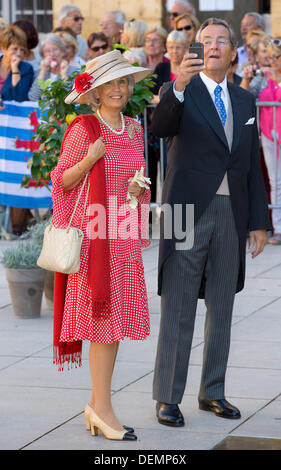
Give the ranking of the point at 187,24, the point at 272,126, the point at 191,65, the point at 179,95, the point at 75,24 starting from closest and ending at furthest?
the point at 191,65 < the point at 179,95 < the point at 272,126 < the point at 187,24 < the point at 75,24

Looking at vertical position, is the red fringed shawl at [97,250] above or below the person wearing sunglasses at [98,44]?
below

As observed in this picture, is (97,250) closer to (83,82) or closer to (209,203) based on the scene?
(209,203)

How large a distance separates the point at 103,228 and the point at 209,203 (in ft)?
2.08

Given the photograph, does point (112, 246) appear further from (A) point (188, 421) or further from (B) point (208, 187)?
(A) point (188, 421)

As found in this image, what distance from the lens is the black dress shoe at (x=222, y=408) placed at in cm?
615

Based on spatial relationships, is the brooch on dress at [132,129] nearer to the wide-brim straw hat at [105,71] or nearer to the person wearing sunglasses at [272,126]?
the wide-brim straw hat at [105,71]

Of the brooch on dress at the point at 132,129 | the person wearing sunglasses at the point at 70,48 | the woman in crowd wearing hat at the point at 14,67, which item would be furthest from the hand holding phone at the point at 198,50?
the person wearing sunglasses at the point at 70,48

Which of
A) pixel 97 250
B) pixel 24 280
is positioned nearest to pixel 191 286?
pixel 97 250

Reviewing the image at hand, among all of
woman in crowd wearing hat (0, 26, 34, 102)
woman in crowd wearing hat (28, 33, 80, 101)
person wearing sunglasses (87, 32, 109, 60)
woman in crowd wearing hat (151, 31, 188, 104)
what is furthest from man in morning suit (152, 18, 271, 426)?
person wearing sunglasses (87, 32, 109, 60)

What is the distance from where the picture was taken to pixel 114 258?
19.0 ft

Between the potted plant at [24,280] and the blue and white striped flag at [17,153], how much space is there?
11.7 ft

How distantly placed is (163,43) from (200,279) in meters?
7.87

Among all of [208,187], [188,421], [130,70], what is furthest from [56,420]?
[130,70]
